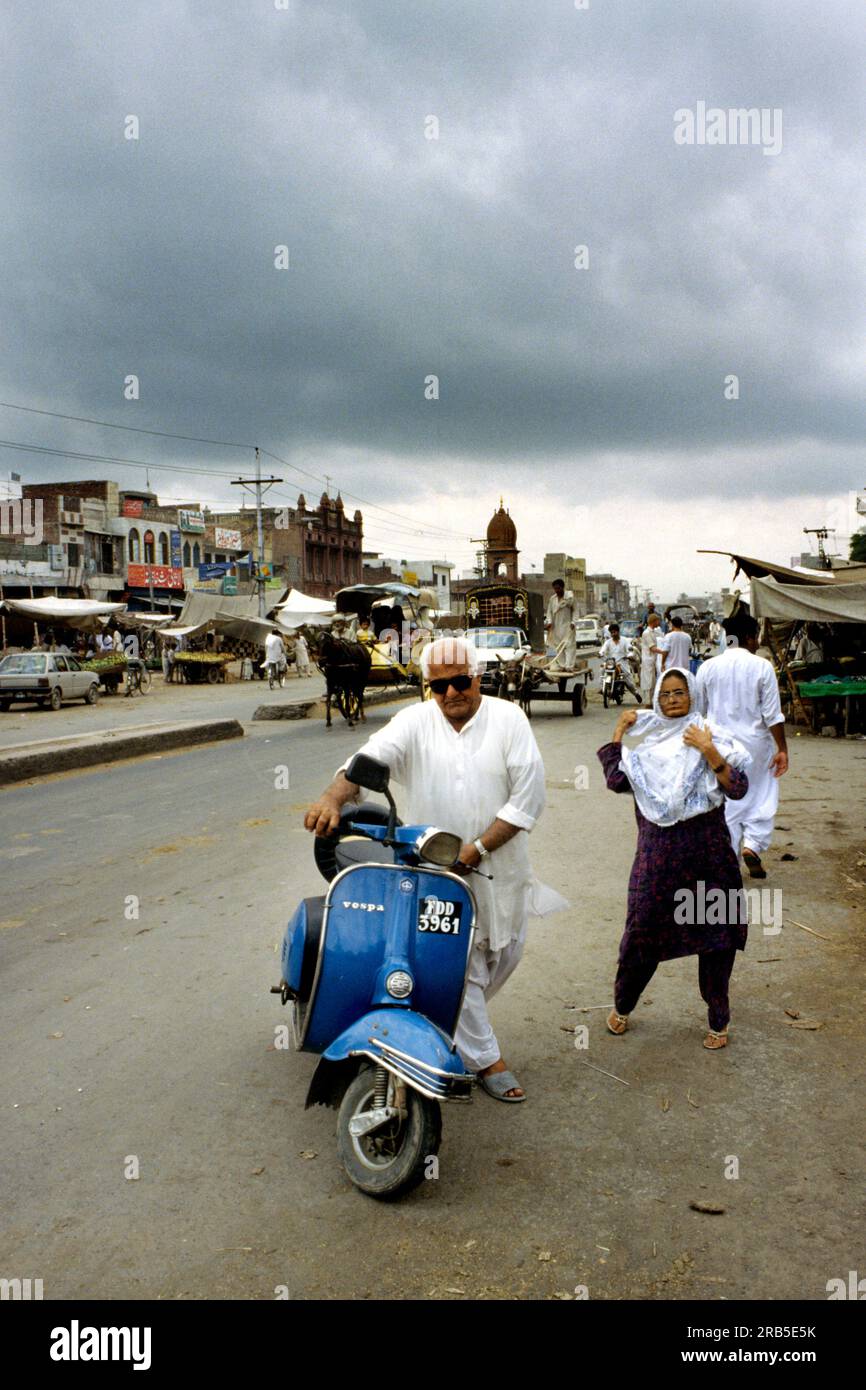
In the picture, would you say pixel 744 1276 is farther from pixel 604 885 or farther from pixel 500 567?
pixel 500 567

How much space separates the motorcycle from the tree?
37.8 meters

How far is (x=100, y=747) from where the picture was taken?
14.4 meters

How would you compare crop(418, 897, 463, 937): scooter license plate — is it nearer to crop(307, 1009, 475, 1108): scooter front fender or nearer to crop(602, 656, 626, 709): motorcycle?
crop(307, 1009, 475, 1108): scooter front fender

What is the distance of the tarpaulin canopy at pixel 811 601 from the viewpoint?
16.2 m

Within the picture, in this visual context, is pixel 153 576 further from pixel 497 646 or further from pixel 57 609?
pixel 497 646

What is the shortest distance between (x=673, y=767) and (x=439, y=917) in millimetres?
1541

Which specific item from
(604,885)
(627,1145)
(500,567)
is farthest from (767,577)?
(500,567)

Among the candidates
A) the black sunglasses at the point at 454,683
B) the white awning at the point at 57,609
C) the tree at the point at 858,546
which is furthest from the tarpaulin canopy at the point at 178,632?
the black sunglasses at the point at 454,683

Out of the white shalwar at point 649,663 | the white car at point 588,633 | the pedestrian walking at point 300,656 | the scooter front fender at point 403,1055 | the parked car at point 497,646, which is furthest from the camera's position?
the pedestrian walking at point 300,656

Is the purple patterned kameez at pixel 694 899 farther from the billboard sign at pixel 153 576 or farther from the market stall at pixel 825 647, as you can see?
the billboard sign at pixel 153 576

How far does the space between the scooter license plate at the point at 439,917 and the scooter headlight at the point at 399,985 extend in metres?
0.17

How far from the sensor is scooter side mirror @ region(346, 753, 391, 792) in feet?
11.1

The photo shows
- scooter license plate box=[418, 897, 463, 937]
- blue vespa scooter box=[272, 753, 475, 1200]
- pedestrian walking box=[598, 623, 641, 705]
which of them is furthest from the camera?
pedestrian walking box=[598, 623, 641, 705]

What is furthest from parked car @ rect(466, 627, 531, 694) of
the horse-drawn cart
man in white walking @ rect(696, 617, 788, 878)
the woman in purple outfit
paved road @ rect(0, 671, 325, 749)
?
the woman in purple outfit
